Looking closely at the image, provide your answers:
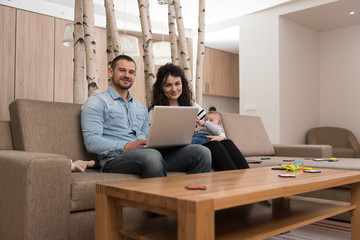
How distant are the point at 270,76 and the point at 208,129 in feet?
9.53

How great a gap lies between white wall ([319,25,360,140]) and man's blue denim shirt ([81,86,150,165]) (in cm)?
438

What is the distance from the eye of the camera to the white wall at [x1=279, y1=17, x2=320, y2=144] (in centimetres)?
538

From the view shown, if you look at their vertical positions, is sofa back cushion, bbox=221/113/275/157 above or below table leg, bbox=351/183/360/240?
above

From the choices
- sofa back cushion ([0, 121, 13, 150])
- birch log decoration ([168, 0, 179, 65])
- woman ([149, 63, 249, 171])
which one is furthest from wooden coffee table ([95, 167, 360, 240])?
birch log decoration ([168, 0, 179, 65])

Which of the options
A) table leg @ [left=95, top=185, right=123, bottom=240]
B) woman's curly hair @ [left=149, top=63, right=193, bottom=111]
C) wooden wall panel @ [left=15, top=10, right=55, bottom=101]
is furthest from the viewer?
wooden wall panel @ [left=15, top=10, right=55, bottom=101]

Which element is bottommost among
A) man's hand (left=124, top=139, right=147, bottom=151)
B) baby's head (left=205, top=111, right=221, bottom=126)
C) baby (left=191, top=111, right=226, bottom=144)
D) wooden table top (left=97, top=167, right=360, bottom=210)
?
wooden table top (left=97, top=167, right=360, bottom=210)

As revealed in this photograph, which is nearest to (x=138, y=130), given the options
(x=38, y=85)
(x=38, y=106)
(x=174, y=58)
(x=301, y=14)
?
(x=38, y=106)

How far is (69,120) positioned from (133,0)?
10.8ft

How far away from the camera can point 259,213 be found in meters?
1.65

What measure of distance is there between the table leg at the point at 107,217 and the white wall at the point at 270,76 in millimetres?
4245

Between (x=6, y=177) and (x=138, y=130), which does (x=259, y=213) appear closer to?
(x=138, y=130)

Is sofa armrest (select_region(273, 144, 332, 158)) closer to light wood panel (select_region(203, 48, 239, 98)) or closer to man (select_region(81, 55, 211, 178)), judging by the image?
man (select_region(81, 55, 211, 178))

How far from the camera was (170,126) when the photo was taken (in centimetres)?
192

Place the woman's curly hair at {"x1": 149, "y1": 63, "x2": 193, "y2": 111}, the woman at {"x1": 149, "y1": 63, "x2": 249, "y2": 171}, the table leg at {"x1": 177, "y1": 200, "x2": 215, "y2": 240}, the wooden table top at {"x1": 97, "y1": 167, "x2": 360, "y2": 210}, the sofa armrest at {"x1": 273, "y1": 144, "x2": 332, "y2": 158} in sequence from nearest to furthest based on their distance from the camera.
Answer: the table leg at {"x1": 177, "y1": 200, "x2": 215, "y2": 240} → the wooden table top at {"x1": 97, "y1": 167, "x2": 360, "y2": 210} → the woman at {"x1": 149, "y1": 63, "x2": 249, "y2": 171} → the woman's curly hair at {"x1": 149, "y1": 63, "x2": 193, "y2": 111} → the sofa armrest at {"x1": 273, "y1": 144, "x2": 332, "y2": 158}
